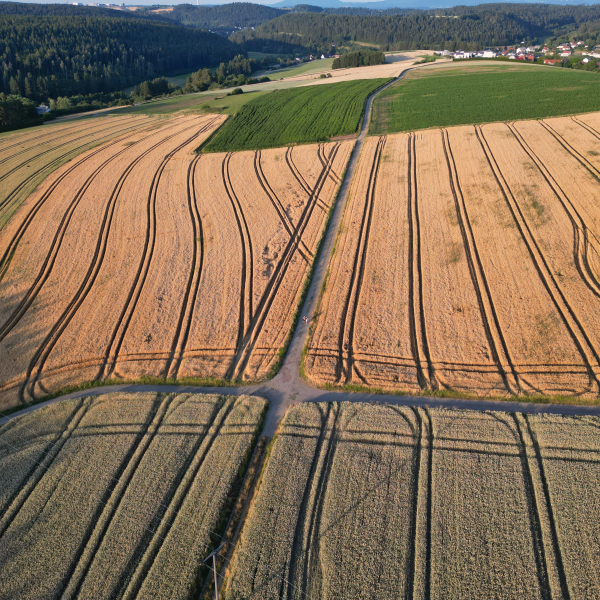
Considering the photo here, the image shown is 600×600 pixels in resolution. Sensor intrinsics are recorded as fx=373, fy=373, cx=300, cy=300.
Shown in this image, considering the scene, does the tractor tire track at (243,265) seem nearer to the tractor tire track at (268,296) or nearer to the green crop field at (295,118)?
the tractor tire track at (268,296)

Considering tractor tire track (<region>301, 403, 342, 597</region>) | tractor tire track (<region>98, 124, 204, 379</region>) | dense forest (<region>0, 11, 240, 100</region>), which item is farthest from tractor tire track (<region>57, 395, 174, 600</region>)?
dense forest (<region>0, 11, 240, 100</region>)

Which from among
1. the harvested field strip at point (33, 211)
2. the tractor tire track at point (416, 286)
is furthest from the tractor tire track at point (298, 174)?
the harvested field strip at point (33, 211)

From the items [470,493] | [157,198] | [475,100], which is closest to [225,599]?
[470,493]

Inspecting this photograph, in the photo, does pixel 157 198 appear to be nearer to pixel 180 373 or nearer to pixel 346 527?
pixel 180 373

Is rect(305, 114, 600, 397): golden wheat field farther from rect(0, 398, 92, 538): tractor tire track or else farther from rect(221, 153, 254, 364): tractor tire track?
rect(0, 398, 92, 538): tractor tire track

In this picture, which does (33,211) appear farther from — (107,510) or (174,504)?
(174,504)

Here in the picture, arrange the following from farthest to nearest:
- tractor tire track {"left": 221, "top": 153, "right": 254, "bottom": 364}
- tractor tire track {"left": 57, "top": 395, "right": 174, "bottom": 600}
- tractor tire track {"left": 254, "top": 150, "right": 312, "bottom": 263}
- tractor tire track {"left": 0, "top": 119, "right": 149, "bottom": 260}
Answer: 1. tractor tire track {"left": 0, "top": 119, "right": 149, "bottom": 260}
2. tractor tire track {"left": 254, "top": 150, "right": 312, "bottom": 263}
3. tractor tire track {"left": 221, "top": 153, "right": 254, "bottom": 364}
4. tractor tire track {"left": 57, "top": 395, "right": 174, "bottom": 600}

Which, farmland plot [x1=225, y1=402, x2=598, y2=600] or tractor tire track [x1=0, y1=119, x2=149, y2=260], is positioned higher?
tractor tire track [x1=0, y1=119, x2=149, y2=260]
